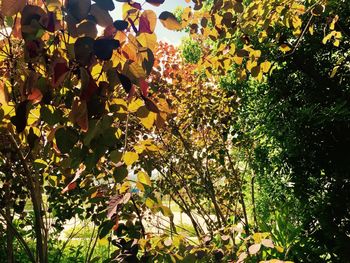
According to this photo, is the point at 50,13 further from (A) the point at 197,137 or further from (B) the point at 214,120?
(A) the point at 197,137

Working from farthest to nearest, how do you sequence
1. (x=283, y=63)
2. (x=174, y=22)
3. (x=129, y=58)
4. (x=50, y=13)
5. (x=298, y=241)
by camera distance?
(x=283, y=63)
(x=298, y=241)
(x=174, y=22)
(x=129, y=58)
(x=50, y=13)

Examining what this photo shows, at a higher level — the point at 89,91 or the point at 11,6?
the point at 11,6

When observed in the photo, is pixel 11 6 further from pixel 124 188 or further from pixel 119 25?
pixel 124 188

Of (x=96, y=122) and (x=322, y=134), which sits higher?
(x=322, y=134)

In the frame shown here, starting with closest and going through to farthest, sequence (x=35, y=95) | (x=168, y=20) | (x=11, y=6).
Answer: (x=11, y=6)
(x=35, y=95)
(x=168, y=20)

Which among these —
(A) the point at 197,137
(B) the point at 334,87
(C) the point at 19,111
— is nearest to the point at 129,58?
(C) the point at 19,111

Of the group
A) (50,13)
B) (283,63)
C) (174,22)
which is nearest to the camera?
(50,13)

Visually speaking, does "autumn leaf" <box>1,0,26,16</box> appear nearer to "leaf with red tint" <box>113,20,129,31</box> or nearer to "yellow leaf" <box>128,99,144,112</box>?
"leaf with red tint" <box>113,20,129,31</box>

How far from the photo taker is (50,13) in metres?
0.79

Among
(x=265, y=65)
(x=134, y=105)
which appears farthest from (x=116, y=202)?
(x=265, y=65)

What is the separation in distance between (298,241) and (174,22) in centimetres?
507

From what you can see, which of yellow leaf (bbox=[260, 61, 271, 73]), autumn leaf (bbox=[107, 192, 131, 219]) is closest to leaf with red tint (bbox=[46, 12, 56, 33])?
autumn leaf (bbox=[107, 192, 131, 219])

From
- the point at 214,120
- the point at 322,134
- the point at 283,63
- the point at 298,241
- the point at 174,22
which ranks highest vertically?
the point at 283,63

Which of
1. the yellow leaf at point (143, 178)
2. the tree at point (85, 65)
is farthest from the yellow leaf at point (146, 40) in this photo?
the yellow leaf at point (143, 178)
